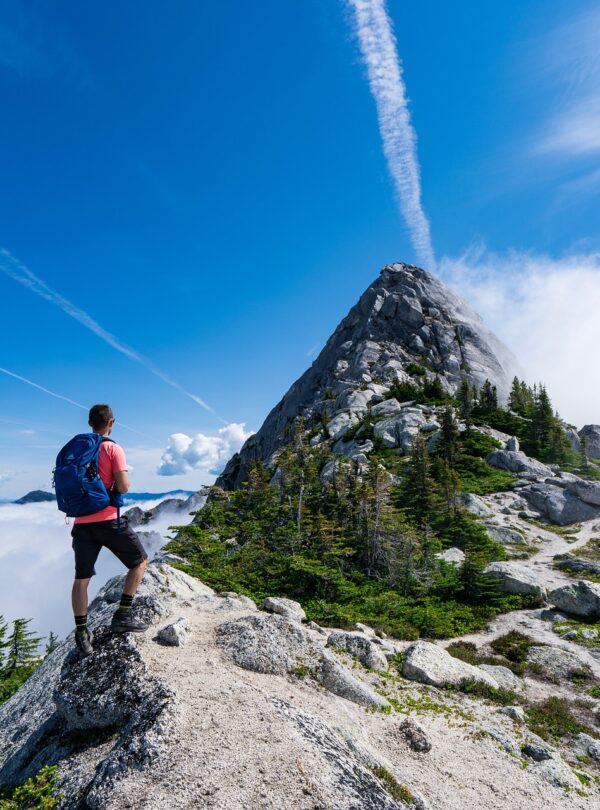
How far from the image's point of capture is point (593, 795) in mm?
8523

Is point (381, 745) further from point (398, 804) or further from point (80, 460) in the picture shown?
point (80, 460)

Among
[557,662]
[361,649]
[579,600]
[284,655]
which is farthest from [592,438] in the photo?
[284,655]

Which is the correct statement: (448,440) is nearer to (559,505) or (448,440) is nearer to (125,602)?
(559,505)

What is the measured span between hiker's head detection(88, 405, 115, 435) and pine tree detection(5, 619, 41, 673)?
3191 cm

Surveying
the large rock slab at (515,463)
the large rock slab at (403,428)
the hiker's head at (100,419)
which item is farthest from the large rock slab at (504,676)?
the large rock slab at (403,428)

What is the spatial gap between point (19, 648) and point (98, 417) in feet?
112

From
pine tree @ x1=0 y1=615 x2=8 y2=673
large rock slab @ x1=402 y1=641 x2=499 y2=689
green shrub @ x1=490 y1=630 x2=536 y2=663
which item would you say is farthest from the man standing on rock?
pine tree @ x1=0 y1=615 x2=8 y2=673

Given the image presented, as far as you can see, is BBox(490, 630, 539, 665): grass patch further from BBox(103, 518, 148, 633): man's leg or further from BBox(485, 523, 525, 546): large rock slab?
BBox(103, 518, 148, 633): man's leg

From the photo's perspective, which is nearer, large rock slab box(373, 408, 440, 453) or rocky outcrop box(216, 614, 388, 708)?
rocky outcrop box(216, 614, 388, 708)

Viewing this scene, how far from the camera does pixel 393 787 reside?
603 centimetres

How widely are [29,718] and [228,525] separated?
30.0 meters

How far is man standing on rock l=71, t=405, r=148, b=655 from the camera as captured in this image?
266 inches

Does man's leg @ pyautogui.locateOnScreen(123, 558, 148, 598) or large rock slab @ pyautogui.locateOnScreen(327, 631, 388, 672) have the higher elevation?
man's leg @ pyautogui.locateOnScreen(123, 558, 148, 598)

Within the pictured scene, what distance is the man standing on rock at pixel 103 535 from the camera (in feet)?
22.2
